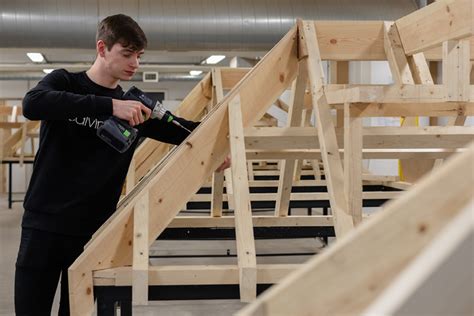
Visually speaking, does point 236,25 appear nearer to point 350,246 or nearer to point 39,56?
point 350,246

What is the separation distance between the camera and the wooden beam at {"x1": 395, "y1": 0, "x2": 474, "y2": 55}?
6.19ft

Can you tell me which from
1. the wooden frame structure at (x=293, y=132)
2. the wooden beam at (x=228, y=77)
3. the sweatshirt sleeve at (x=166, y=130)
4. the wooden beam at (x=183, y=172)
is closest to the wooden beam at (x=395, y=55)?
the wooden frame structure at (x=293, y=132)

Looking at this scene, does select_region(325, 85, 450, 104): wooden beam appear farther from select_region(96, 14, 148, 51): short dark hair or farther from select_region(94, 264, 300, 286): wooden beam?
select_region(96, 14, 148, 51): short dark hair

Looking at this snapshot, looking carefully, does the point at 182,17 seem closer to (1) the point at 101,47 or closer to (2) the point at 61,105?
(1) the point at 101,47

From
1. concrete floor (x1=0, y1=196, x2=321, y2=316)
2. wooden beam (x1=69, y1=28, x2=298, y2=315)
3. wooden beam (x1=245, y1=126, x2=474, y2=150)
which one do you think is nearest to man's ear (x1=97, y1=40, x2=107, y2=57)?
wooden beam (x1=69, y1=28, x2=298, y2=315)

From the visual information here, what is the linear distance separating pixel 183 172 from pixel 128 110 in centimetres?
31

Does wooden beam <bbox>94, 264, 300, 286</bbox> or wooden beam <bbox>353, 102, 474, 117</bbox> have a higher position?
wooden beam <bbox>353, 102, 474, 117</bbox>

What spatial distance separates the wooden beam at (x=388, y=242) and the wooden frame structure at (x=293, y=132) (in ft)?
3.68

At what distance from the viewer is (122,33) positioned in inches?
73.8

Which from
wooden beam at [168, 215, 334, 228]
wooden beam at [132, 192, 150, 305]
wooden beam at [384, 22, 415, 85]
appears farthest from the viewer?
wooden beam at [168, 215, 334, 228]

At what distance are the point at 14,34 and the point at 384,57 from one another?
4.37 metres

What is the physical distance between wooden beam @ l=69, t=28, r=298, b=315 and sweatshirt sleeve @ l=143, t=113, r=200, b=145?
5.5 inches

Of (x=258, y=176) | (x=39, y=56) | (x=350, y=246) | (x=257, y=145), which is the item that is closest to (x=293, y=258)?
(x=258, y=176)

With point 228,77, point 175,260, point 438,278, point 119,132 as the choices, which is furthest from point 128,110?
point 175,260
